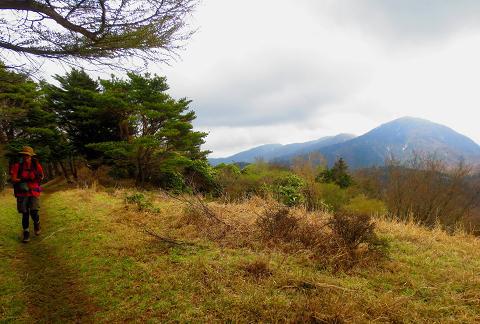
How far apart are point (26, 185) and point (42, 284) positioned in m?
2.80

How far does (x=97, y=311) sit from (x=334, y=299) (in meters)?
2.47

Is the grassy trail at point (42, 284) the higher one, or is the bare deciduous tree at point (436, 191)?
the grassy trail at point (42, 284)

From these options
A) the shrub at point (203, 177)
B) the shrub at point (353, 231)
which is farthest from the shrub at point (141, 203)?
the shrub at point (203, 177)

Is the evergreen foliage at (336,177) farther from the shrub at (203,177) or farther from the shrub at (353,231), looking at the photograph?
the shrub at (353,231)

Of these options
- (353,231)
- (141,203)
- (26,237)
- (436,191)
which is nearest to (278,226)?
(353,231)

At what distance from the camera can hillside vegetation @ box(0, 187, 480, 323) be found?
9.24 ft

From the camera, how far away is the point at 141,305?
9.99 feet

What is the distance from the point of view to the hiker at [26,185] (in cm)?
552

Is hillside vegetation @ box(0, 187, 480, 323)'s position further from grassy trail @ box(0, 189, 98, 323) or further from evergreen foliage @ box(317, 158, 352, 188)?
evergreen foliage @ box(317, 158, 352, 188)

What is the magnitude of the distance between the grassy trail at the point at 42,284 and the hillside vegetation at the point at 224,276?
0.04 ft

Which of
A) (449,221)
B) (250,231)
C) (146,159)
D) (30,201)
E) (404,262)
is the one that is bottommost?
(449,221)

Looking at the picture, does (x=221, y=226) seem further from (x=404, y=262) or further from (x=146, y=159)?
(x=146, y=159)

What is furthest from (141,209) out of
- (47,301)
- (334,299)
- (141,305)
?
(334,299)

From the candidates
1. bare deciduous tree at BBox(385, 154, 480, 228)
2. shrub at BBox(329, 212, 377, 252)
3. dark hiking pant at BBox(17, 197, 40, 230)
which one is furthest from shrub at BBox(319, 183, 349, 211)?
dark hiking pant at BBox(17, 197, 40, 230)
